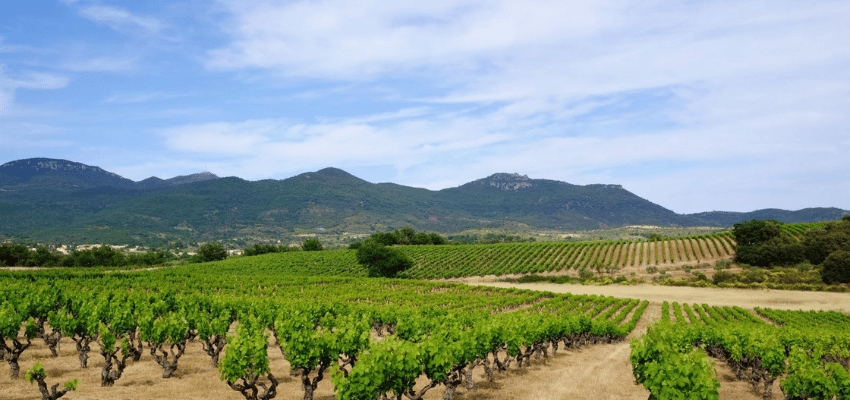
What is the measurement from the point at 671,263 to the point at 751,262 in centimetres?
1298

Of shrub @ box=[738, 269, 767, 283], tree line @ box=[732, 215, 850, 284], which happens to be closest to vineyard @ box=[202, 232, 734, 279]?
tree line @ box=[732, 215, 850, 284]

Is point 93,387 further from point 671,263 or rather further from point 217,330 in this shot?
point 671,263

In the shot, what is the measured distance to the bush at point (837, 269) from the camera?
66.2m

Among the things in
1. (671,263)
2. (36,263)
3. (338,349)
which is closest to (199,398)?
(338,349)

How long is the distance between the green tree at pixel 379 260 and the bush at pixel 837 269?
224 ft

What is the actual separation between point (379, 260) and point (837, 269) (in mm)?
73042

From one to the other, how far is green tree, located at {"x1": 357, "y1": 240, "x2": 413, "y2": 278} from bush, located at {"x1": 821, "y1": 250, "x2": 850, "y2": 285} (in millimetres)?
68134

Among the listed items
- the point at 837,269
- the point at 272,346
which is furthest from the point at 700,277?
the point at 272,346

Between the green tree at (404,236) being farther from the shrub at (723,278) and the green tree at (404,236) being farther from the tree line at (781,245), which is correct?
the tree line at (781,245)

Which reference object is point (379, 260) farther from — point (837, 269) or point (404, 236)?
point (837, 269)

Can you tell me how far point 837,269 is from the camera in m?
66.8

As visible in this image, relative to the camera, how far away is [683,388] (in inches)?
530

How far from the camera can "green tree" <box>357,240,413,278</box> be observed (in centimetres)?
8519

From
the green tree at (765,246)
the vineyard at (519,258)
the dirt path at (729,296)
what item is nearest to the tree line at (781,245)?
the green tree at (765,246)
